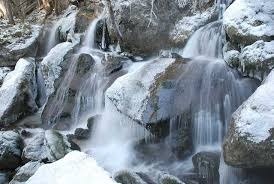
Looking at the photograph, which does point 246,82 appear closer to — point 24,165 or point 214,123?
point 214,123

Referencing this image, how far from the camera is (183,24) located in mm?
12406

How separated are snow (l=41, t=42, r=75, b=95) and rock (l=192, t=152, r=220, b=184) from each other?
5643mm

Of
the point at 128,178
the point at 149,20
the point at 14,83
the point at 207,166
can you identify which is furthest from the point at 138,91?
the point at 14,83

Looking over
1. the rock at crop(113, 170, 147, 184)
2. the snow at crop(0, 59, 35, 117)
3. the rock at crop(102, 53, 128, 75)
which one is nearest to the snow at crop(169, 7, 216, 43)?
the rock at crop(102, 53, 128, 75)

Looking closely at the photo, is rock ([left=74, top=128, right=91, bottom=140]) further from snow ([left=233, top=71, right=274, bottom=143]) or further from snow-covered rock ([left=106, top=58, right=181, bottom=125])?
snow ([left=233, top=71, right=274, bottom=143])

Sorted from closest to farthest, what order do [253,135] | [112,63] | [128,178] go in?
[253,135], [128,178], [112,63]

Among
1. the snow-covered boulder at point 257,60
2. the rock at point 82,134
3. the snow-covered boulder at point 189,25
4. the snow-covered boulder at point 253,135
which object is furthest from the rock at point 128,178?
the snow-covered boulder at point 189,25

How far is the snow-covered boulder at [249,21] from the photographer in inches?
357

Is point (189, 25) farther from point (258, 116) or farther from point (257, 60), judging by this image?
point (258, 116)

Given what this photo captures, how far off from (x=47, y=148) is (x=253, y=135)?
4.42m

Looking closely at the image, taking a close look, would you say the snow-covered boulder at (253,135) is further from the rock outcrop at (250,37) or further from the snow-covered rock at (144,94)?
the snow-covered rock at (144,94)

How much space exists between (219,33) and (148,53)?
7.95 ft

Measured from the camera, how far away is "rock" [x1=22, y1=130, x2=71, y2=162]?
8.80 meters

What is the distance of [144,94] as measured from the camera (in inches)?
360
